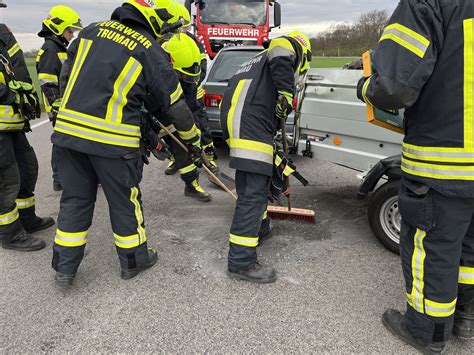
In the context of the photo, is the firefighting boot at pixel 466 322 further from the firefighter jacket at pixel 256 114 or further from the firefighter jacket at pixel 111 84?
the firefighter jacket at pixel 111 84

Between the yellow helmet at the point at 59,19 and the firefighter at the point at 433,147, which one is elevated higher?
the yellow helmet at the point at 59,19

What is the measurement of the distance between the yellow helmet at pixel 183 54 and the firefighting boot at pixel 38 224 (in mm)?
2124

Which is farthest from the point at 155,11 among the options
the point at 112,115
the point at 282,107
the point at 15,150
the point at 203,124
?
the point at 203,124

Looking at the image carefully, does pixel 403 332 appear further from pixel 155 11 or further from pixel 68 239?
pixel 155 11

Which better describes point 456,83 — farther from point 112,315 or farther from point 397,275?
point 112,315

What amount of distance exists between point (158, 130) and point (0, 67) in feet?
4.54

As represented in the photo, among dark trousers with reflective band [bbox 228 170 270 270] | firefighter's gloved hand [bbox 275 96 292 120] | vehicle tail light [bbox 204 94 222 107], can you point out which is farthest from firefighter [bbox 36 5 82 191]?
firefighter's gloved hand [bbox 275 96 292 120]

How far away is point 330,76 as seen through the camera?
3576 millimetres

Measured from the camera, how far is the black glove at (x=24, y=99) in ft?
10.3

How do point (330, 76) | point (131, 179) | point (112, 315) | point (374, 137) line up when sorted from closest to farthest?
point (112, 315)
point (131, 179)
point (374, 137)
point (330, 76)

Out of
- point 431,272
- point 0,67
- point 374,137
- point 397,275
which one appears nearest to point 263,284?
point 397,275

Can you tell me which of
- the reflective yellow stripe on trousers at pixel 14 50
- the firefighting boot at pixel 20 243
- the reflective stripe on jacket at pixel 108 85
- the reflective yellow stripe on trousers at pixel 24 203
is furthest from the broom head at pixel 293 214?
the reflective yellow stripe on trousers at pixel 14 50

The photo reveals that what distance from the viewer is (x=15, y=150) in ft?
11.2

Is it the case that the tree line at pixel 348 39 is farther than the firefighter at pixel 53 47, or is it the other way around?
the tree line at pixel 348 39
